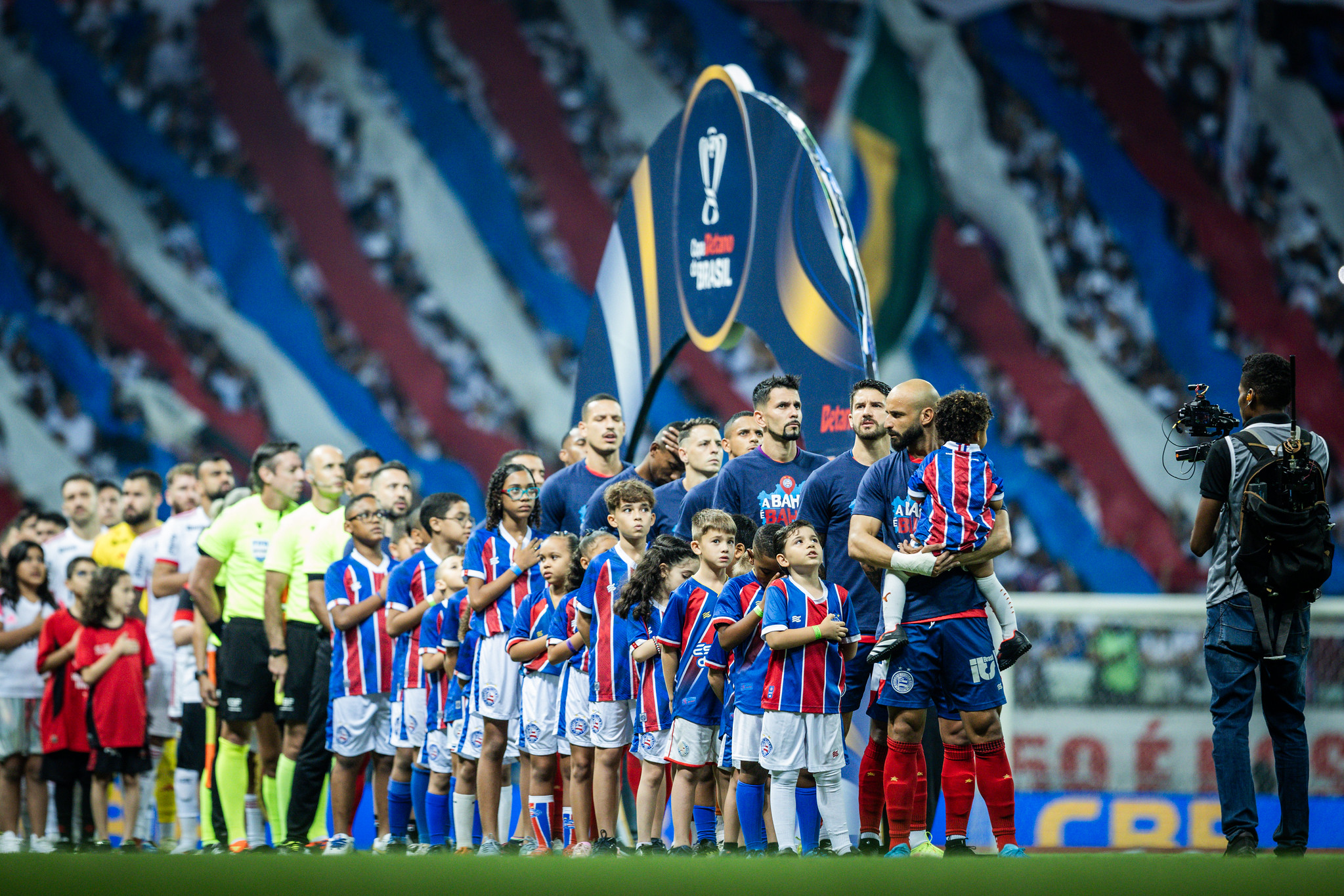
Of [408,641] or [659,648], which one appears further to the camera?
[408,641]

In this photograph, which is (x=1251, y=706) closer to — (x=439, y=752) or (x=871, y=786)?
(x=871, y=786)

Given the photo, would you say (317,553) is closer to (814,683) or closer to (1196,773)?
(814,683)

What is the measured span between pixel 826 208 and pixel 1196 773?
13.4ft

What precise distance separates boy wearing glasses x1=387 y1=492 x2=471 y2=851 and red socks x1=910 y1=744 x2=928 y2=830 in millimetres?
2545

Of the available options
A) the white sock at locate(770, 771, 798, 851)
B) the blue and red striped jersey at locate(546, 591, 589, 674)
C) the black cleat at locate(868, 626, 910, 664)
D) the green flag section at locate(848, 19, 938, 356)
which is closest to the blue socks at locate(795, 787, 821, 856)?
the white sock at locate(770, 771, 798, 851)

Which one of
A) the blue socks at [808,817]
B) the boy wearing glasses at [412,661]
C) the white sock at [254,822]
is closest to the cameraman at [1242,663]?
the blue socks at [808,817]

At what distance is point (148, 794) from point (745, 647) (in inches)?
165

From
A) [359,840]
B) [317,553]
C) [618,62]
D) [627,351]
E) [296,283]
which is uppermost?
[618,62]

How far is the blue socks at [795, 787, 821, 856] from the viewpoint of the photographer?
5.43 meters

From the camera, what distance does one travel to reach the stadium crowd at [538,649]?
16.7ft

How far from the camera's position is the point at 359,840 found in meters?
8.15

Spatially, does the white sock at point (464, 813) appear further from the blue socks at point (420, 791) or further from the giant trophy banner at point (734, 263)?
the giant trophy banner at point (734, 263)

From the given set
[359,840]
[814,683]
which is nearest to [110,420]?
[359,840]

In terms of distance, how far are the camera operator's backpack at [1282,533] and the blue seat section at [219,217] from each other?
1138cm
